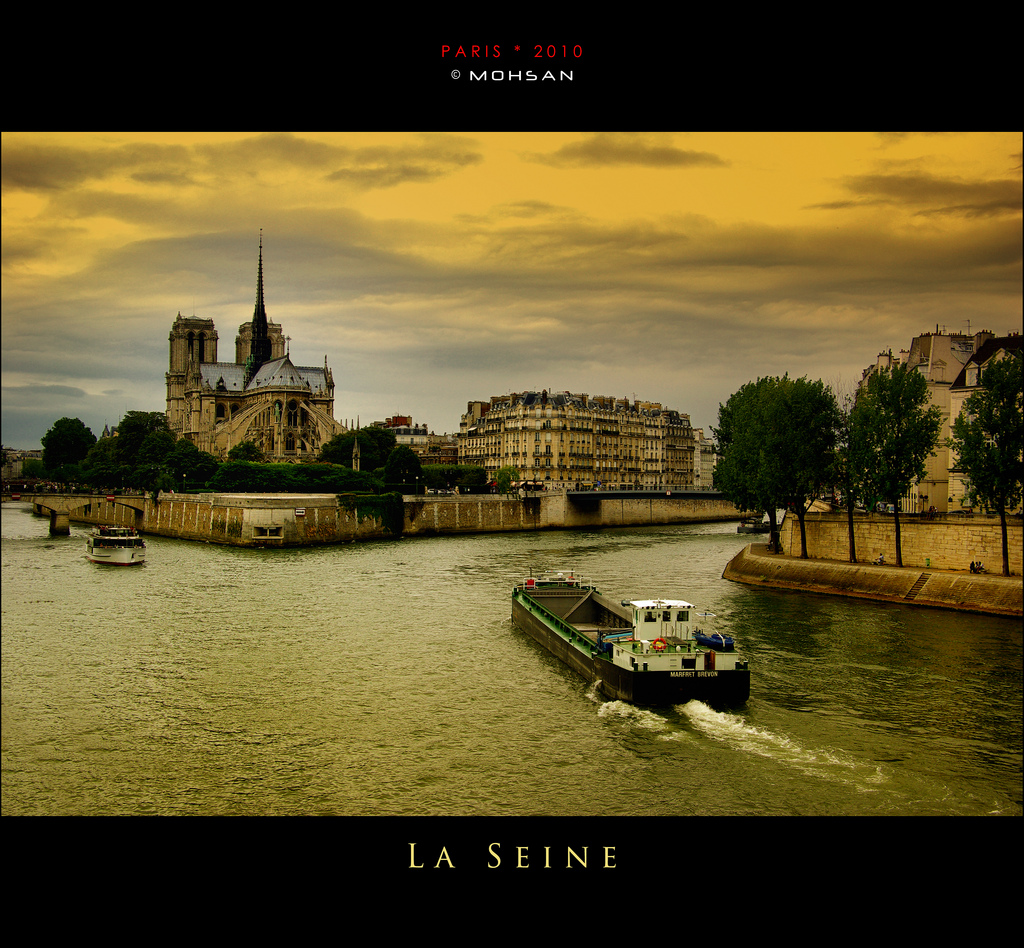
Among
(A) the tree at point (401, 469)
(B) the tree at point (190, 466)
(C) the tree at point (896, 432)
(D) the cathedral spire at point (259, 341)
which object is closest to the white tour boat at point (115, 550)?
(C) the tree at point (896, 432)

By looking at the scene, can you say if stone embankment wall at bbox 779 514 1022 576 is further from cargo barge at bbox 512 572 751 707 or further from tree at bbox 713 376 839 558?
cargo barge at bbox 512 572 751 707

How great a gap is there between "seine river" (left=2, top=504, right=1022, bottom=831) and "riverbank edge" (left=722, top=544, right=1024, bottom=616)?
26.1 inches

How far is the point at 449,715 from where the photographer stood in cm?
1252

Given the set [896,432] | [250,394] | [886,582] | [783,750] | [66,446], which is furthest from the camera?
[250,394]

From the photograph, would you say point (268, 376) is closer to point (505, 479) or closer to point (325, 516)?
point (505, 479)

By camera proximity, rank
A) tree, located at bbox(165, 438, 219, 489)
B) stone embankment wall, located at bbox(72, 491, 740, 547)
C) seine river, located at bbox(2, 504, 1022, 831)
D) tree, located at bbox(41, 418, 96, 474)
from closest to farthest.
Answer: seine river, located at bbox(2, 504, 1022, 831), stone embankment wall, located at bbox(72, 491, 740, 547), tree, located at bbox(41, 418, 96, 474), tree, located at bbox(165, 438, 219, 489)

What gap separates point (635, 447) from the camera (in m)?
83.1

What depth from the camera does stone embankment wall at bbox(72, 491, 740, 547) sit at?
38750 millimetres

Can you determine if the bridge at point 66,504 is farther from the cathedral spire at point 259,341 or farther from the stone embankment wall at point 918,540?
the cathedral spire at point 259,341

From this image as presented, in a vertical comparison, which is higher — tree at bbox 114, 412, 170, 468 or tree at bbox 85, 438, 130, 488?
tree at bbox 114, 412, 170, 468

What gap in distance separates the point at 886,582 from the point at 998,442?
4.31 meters

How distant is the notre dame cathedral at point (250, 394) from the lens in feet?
260

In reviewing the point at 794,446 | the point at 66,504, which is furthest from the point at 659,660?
the point at 66,504

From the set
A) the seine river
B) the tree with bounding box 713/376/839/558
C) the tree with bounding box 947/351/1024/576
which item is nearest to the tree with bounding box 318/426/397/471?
the tree with bounding box 713/376/839/558
